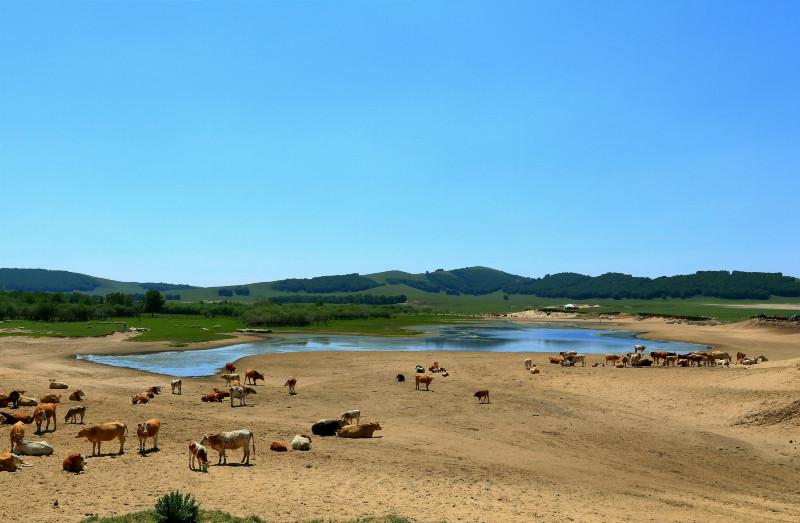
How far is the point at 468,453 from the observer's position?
17953 mm

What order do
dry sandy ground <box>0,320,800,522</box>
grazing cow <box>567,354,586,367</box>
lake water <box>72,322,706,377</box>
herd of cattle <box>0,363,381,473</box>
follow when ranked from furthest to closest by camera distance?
lake water <box>72,322,706,377</box>, grazing cow <box>567,354,586,367</box>, herd of cattle <box>0,363,381,473</box>, dry sandy ground <box>0,320,800,522</box>

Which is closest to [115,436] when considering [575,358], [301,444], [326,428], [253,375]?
[301,444]

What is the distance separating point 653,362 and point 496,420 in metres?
26.6

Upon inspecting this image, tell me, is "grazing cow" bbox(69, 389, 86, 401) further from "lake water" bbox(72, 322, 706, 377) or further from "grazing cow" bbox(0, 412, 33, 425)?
"lake water" bbox(72, 322, 706, 377)

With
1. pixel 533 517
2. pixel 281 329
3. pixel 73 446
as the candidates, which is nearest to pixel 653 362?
pixel 533 517

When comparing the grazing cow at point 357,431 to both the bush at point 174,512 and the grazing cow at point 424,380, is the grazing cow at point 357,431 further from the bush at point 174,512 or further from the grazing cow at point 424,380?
the grazing cow at point 424,380

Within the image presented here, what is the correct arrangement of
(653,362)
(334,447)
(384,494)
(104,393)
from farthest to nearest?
(653,362)
(104,393)
(334,447)
(384,494)

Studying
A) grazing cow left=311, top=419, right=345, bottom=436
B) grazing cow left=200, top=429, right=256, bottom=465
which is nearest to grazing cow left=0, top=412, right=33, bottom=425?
grazing cow left=200, top=429, right=256, bottom=465

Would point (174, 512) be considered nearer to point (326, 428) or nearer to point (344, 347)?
point (326, 428)

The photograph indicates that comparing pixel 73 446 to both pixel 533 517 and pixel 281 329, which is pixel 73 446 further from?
pixel 281 329

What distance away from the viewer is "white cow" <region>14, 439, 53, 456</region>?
15.8m

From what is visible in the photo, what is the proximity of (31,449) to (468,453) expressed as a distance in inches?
479

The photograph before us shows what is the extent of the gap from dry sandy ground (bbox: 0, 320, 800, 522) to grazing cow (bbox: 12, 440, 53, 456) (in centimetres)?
44

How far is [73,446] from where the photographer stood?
1730cm
